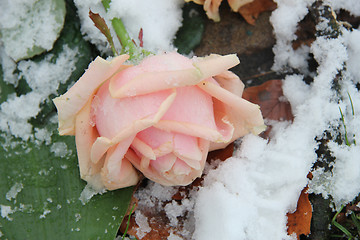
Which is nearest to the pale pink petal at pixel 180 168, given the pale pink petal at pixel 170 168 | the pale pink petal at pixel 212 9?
the pale pink petal at pixel 170 168

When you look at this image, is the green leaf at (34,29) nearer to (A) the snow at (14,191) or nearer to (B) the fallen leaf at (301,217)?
(A) the snow at (14,191)

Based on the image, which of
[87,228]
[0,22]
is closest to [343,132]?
[87,228]

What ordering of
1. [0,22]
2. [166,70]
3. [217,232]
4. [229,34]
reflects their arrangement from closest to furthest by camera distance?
[166,70], [217,232], [0,22], [229,34]

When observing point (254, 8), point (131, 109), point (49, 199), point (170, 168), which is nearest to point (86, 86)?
point (131, 109)

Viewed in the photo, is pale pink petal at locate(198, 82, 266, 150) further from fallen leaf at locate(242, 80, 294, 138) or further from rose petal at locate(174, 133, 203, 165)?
fallen leaf at locate(242, 80, 294, 138)

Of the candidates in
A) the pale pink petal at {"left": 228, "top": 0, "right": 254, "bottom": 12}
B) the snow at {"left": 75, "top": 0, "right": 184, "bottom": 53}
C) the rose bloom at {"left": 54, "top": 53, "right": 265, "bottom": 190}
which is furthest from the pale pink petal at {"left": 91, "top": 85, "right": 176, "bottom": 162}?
the pale pink petal at {"left": 228, "top": 0, "right": 254, "bottom": 12}

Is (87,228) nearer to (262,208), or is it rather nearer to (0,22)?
(262,208)

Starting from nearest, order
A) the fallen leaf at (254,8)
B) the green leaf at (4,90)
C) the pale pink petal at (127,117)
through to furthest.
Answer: the pale pink petal at (127,117) < the green leaf at (4,90) < the fallen leaf at (254,8)
